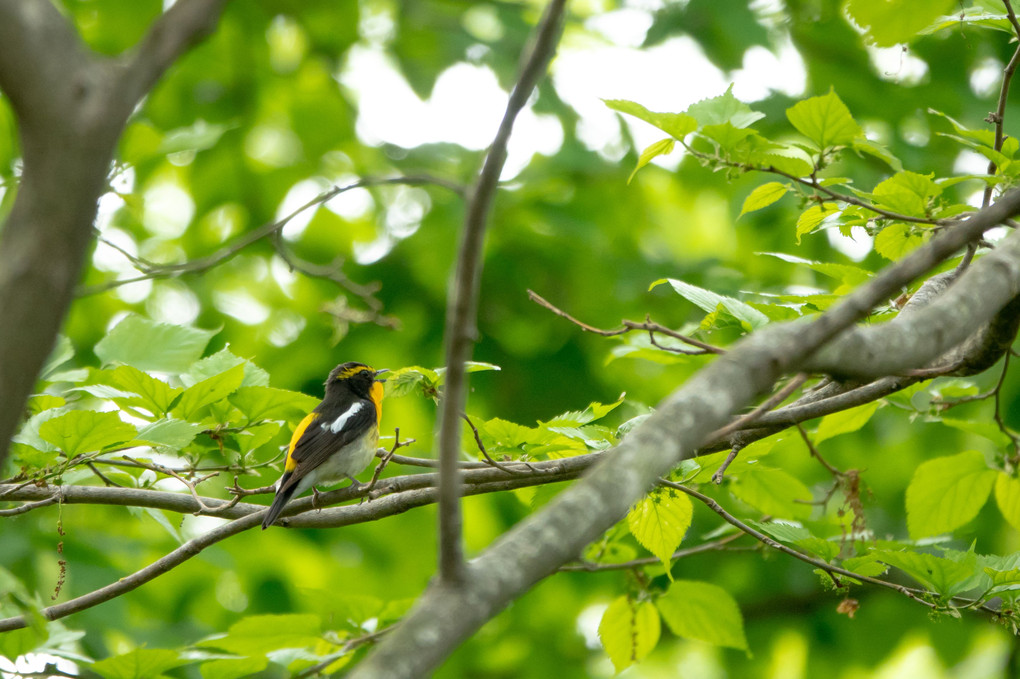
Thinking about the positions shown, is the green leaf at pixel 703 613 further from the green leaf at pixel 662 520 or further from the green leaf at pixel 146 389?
the green leaf at pixel 146 389

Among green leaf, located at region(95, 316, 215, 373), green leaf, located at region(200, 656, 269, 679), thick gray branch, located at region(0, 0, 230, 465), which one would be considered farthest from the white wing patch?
thick gray branch, located at region(0, 0, 230, 465)

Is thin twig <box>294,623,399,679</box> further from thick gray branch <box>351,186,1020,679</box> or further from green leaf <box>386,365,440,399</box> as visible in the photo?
thick gray branch <box>351,186,1020,679</box>

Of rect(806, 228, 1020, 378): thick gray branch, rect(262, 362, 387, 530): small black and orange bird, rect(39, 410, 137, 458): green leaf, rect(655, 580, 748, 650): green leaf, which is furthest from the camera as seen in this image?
rect(262, 362, 387, 530): small black and orange bird

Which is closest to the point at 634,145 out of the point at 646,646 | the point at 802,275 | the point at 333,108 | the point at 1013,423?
the point at 802,275

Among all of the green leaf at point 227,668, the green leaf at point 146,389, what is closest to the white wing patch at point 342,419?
the green leaf at point 146,389

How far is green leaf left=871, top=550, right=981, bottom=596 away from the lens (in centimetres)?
314

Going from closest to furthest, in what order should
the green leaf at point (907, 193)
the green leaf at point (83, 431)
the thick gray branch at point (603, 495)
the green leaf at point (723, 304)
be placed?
the thick gray branch at point (603, 495) → the green leaf at point (83, 431) → the green leaf at point (907, 193) → the green leaf at point (723, 304)

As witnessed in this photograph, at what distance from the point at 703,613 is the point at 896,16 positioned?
278 cm

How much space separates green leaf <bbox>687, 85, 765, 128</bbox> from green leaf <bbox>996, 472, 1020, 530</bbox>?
6.66 ft

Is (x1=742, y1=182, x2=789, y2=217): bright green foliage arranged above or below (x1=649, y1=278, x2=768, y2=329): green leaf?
above

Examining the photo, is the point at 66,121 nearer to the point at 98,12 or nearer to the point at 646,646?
the point at 646,646

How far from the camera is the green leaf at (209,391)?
11.5 ft

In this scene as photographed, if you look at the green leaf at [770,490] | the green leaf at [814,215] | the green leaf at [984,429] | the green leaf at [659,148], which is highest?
the green leaf at [659,148]

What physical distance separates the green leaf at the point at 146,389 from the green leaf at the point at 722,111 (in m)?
2.38
